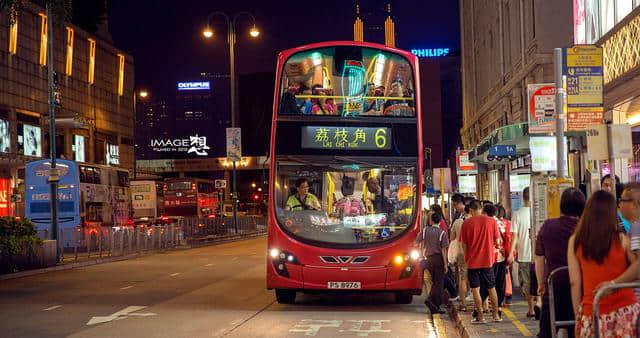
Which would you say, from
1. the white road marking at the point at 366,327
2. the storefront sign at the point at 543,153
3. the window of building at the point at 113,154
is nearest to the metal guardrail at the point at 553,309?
the white road marking at the point at 366,327

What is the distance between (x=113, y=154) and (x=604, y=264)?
3076 inches

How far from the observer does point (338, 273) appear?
647 inches

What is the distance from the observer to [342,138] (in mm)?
17016

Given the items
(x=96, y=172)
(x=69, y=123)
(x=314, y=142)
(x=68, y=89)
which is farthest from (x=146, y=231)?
(x=68, y=89)

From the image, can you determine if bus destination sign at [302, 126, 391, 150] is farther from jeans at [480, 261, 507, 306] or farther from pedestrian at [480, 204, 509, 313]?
jeans at [480, 261, 507, 306]

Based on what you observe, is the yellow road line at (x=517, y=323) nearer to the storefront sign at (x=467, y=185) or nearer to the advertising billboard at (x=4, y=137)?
the storefront sign at (x=467, y=185)

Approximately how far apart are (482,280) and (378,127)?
4.38 metres

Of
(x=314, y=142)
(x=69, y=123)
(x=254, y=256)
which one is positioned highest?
(x=69, y=123)

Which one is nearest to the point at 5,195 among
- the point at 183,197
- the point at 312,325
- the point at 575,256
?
the point at 183,197

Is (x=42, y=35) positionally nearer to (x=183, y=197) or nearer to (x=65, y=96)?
(x=65, y=96)

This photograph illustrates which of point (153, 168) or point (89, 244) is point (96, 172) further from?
point (153, 168)

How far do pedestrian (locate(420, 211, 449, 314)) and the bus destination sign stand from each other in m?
1.90

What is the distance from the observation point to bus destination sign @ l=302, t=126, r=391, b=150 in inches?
669

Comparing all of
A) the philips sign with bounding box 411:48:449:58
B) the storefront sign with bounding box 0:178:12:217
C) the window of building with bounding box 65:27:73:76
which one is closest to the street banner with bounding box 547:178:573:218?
the storefront sign with bounding box 0:178:12:217
